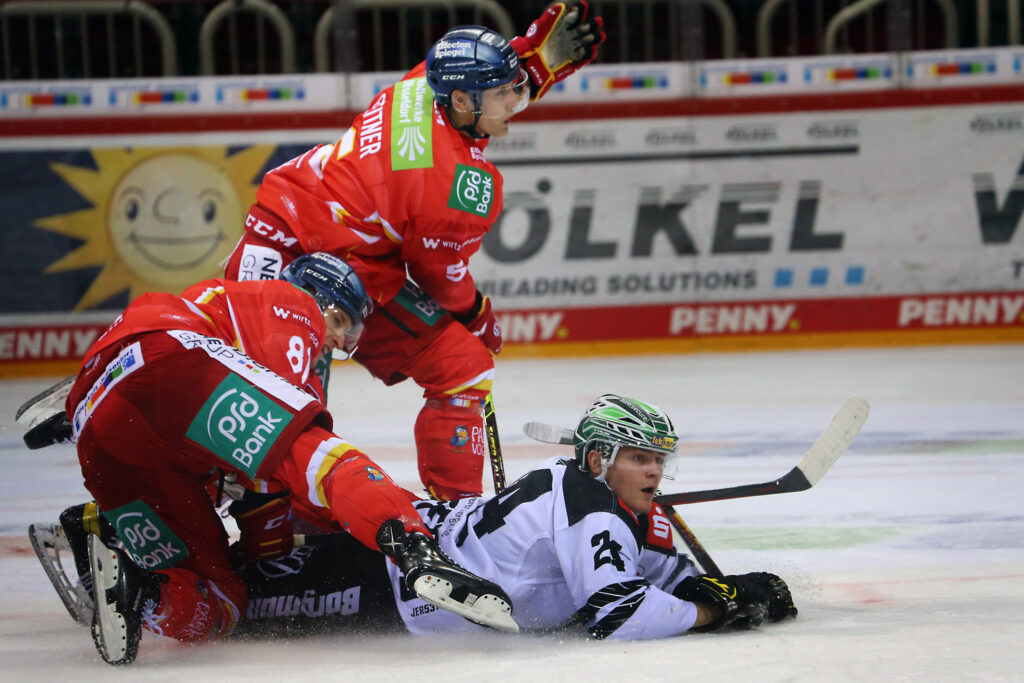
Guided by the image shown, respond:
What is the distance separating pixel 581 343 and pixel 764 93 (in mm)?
2071

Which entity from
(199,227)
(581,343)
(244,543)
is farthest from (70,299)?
(244,543)

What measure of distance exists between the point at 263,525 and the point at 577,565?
0.93m

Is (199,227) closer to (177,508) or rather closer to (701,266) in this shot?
(701,266)

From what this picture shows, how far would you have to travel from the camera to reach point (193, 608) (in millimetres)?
2963

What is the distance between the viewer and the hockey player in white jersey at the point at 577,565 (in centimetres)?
279

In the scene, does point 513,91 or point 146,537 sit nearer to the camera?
point 146,537

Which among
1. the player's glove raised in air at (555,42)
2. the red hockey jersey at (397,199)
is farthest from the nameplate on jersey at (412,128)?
the player's glove raised in air at (555,42)

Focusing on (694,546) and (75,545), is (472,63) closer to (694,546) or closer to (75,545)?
(694,546)

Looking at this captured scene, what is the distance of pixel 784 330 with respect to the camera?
27.7ft

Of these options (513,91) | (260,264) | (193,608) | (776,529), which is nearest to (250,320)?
(193,608)

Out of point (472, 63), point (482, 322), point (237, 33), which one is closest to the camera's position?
point (472, 63)

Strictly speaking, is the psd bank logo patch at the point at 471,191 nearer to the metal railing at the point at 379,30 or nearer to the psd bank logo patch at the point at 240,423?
the psd bank logo patch at the point at 240,423

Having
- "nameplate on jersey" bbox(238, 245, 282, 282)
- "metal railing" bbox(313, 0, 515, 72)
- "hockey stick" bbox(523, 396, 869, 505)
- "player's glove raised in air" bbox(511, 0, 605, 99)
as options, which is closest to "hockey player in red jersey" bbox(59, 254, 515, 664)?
"nameplate on jersey" bbox(238, 245, 282, 282)

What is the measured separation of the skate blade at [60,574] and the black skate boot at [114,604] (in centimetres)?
43
